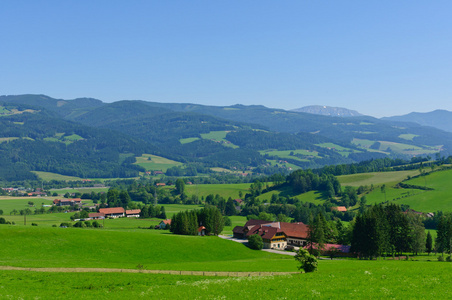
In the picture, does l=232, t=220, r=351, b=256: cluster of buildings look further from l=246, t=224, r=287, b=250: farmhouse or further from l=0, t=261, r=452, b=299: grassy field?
l=0, t=261, r=452, b=299: grassy field

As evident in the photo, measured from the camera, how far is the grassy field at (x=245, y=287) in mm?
30938

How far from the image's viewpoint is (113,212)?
186m

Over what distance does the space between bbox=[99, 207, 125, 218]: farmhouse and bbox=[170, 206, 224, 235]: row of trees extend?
2553 inches

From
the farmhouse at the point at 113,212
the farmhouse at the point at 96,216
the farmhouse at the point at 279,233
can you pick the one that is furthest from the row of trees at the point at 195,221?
the farmhouse at the point at 113,212

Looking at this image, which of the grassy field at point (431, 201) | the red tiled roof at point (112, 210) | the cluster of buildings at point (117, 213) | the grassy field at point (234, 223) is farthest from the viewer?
the red tiled roof at point (112, 210)

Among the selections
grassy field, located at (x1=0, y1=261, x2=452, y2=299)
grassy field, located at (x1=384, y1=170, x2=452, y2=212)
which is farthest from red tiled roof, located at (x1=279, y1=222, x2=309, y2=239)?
grassy field, located at (x1=0, y1=261, x2=452, y2=299)

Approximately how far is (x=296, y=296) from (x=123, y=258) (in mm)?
53657

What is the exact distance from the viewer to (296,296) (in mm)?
30828

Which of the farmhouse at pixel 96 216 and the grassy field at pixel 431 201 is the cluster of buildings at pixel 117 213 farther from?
the grassy field at pixel 431 201

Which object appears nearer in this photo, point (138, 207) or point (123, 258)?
point (123, 258)

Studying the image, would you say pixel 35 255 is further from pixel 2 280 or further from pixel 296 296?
pixel 296 296

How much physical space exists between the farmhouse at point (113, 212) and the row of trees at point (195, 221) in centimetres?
6485

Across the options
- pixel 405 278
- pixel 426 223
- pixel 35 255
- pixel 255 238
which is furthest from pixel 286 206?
pixel 405 278

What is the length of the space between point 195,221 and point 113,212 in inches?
3060
